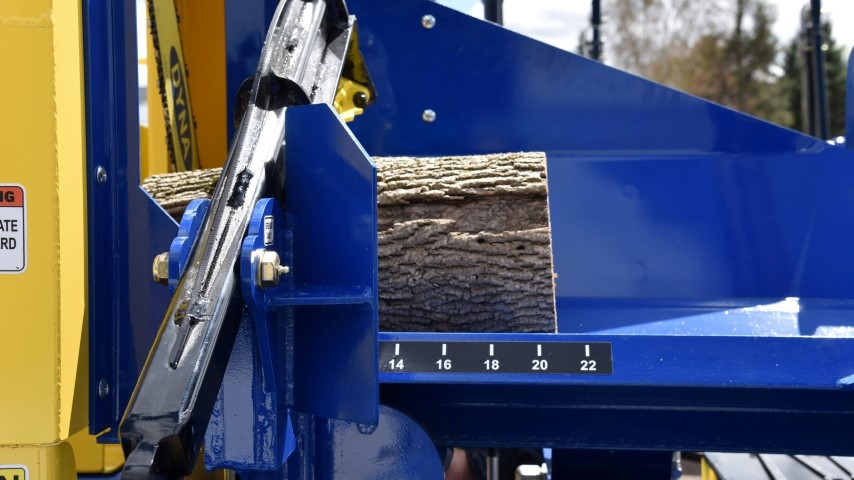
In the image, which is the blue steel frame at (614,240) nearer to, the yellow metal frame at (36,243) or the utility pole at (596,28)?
the yellow metal frame at (36,243)

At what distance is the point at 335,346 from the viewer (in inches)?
59.5

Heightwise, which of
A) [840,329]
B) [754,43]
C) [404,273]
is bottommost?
[840,329]

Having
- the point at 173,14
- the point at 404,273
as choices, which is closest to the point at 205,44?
the point at 173,14

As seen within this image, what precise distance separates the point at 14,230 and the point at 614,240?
1451mm

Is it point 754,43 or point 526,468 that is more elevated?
point 754,43

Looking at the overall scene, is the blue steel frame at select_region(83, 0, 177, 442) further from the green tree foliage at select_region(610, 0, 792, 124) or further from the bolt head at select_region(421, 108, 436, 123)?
the green tree foliage at select_region(610, 0, 792, 124)

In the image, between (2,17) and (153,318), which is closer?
(2,17)

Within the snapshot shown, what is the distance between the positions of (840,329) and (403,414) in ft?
3.24

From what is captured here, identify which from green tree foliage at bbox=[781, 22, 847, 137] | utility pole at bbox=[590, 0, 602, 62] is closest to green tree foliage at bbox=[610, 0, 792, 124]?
green tree foliage at bbox=[781, 22, 847, 137]

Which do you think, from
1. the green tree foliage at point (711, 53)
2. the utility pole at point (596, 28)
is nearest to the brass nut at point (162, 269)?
the utility pole at point (596, 28)

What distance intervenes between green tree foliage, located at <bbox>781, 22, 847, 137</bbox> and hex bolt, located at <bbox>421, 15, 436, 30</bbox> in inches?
893

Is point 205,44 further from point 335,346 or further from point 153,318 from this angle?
point 335,346

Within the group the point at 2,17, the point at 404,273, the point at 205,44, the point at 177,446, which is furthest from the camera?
the point at 205,44

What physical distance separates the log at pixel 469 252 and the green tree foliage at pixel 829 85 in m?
23.2
